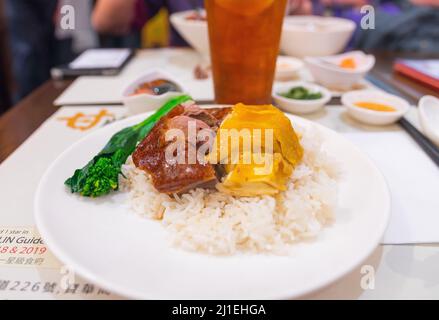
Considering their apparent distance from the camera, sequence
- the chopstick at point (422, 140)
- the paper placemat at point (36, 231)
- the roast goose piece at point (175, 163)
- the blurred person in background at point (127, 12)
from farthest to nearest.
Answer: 1. the blurred person in background at point (127, 12)
2. the chopstick at point (422, 140)
3. the roast goose piece at point (175, 163)
4. the paper placemat at point (36, 231)

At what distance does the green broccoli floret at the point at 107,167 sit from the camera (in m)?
1.15

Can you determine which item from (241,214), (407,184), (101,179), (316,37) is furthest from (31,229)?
(316,37)

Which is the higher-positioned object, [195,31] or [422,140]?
[195,31]

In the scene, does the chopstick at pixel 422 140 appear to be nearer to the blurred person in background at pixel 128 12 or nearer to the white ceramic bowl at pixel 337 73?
the white ceramic bowl at pixel 337 73

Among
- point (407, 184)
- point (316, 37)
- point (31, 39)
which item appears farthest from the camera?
point (31, 39)

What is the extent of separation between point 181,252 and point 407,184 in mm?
929

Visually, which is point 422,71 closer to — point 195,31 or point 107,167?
point 195,31

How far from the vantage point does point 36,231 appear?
1131mm

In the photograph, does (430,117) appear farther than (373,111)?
No

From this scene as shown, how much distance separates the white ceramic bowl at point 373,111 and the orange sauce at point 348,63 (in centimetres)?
48

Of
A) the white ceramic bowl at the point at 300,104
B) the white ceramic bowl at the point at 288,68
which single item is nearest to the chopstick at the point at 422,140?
the white ceramic bowl at the point at 300,104

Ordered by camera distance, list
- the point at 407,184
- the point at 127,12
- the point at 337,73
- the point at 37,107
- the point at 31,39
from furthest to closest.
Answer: the point at 31,39
the point at 127,12
the point at 337,73
the point at 37,107
the point at 407,184
